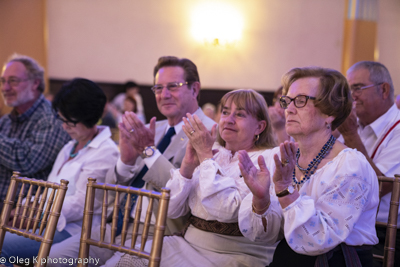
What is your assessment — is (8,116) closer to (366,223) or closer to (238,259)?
(238,259)

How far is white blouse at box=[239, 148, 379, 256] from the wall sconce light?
5897mm

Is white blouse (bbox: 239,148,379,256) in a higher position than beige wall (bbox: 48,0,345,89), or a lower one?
lower

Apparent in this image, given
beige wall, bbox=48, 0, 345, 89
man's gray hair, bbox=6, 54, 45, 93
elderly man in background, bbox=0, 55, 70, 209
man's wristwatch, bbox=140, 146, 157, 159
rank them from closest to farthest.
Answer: man's wristwatch, bbox=140, 146, 157, 159 → elderly man in background, bbox=0, 55, 70, 209 → man's gray hair, bbox=6, 54, 45, 93 → beige wall, bbox=48, 0, 345, 89

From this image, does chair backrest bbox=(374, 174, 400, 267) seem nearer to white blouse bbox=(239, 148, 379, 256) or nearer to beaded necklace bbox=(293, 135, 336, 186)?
white blouse bbox=(239, 148, 379, 256)

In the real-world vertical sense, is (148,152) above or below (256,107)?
below

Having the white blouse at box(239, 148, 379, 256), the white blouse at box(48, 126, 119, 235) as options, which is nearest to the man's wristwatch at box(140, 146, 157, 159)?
the white blouse at box(48, 126, 119, 235)

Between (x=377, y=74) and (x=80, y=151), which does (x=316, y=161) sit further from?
(x=80, y=151)

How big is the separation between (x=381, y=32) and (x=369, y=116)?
6.03m

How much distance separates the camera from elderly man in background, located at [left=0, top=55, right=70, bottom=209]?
8.91 feet

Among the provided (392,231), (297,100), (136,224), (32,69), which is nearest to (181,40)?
(32,69)

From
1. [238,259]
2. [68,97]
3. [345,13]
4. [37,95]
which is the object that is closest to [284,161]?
[238,259]

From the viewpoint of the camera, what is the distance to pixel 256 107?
1.97 metres

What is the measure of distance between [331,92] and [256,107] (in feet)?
1.55

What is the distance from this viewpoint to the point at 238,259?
67.8 inches
